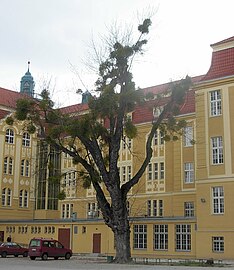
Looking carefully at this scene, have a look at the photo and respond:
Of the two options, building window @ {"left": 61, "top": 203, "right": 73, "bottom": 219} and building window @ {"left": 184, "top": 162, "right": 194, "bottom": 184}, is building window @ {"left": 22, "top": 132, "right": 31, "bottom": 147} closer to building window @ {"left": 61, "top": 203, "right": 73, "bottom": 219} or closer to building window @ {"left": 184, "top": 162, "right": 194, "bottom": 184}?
building window @ {"left": 61, "top": 203, "right": 73, "bottom": 219}

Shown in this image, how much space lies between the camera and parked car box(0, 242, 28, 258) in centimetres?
4062

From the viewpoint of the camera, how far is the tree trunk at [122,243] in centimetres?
2972

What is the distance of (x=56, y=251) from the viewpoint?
3812cm

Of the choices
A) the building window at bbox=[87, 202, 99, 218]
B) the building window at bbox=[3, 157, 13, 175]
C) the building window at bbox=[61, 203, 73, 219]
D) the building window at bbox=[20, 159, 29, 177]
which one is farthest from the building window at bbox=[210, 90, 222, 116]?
the building window at bbox=[20, 159, 29, 177]

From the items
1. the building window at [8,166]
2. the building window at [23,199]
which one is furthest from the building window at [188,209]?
the building window at [8,166]

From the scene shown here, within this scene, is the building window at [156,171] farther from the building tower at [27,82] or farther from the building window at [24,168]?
the building tower at [27,82]

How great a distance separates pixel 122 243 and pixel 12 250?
1413cm

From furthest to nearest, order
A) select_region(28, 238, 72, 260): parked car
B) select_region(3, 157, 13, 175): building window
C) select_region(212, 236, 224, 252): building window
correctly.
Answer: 1. select_region(3, 157, 13, 175): building window
2. select_region(28, 238, 72, 260): parked car
3. select_region(212, 236, 224, 252): building window

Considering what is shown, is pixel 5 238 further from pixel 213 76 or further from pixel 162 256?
pixel 213 76

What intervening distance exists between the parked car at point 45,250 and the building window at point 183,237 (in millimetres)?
7928

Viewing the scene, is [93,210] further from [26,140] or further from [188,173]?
[26,140]

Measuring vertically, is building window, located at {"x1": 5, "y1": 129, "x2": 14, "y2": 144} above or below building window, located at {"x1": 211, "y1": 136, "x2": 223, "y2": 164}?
above

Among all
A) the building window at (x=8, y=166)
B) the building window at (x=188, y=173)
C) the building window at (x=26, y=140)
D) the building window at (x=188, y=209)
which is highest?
the building window at (x=26, y=140)

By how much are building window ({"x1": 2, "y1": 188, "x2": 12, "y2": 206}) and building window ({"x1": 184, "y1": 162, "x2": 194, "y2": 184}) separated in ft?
65.2
